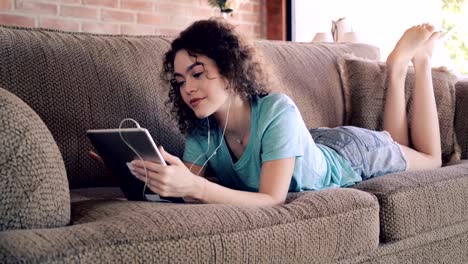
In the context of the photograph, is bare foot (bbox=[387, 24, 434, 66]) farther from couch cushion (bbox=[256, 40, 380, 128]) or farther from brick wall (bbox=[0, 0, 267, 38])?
brick wall (bbox=[0, 0, 267, 38])

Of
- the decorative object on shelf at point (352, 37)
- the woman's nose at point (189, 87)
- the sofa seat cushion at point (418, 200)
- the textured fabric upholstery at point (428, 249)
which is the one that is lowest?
the textured fabric upholstery at point (428, 249)

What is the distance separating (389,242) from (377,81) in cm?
96

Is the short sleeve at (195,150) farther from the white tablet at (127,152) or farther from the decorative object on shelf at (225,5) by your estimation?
the decorative object on shelf at (225,5)

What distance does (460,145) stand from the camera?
7.04ft

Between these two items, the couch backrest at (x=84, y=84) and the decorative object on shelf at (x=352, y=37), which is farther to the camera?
the decorative object on shelf at (x=352, y=37)

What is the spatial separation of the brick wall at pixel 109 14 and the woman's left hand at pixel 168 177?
1.74 meters

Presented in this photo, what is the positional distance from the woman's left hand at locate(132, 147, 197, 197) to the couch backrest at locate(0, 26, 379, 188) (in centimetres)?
36

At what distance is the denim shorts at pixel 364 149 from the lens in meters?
1.81

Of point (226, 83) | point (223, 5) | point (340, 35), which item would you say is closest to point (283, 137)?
point (226, 83)

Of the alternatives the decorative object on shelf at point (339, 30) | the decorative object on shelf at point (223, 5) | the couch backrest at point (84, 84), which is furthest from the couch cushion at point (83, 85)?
the decorative object on shelf at point (223, 5)

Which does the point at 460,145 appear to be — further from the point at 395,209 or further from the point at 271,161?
the point at 271,161

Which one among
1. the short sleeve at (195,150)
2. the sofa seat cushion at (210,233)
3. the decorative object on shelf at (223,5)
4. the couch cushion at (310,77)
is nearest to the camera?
the sofa seat cushion at (210,233)

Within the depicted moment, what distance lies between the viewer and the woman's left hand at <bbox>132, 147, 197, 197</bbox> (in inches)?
44.9

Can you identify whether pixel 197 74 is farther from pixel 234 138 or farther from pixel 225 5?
pixel 225 5
